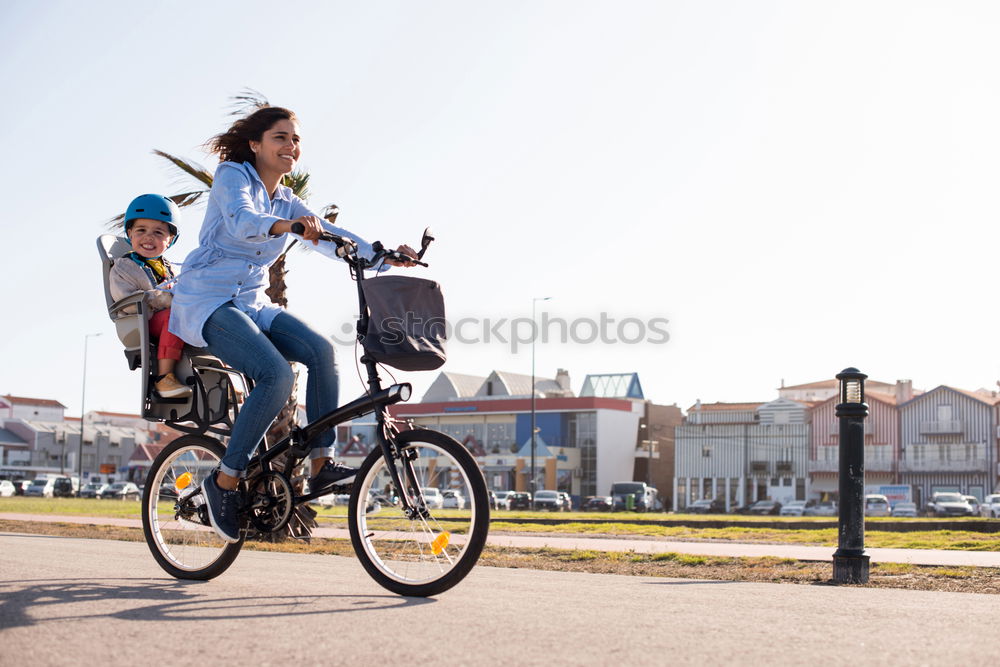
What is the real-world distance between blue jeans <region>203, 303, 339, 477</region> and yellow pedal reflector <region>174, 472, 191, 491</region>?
77cm

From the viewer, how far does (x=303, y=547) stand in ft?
31.5

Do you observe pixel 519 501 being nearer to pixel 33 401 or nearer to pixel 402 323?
pixel 402 323

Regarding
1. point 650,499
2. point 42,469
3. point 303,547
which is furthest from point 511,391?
point 303,547

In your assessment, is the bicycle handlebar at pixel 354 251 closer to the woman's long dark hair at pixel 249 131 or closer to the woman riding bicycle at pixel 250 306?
the woman riding bicycle at pixel 250 306

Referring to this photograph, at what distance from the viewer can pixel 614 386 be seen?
3762 inches

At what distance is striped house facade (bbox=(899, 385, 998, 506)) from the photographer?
67250 mm

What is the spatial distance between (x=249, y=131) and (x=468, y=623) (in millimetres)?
2623

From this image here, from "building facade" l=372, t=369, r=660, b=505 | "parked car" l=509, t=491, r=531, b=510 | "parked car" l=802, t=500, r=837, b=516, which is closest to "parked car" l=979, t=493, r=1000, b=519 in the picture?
"parked car" l=802, t=500, r=837, b=516

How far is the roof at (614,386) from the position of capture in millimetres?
95188

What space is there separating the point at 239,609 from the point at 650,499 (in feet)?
218

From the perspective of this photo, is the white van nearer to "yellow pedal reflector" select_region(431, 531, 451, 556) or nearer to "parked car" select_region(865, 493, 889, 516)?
"parked car" select_region(865, 493, 889, 516)

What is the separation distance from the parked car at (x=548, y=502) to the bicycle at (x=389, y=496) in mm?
58189

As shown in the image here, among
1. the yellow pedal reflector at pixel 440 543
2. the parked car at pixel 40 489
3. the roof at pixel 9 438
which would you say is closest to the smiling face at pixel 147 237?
the yellow pedal reflector at pixel 440 543

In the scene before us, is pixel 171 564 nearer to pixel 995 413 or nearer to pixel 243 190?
pixel 243 190
